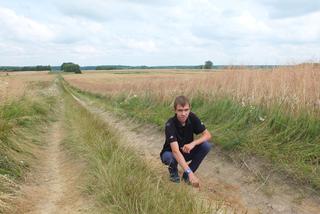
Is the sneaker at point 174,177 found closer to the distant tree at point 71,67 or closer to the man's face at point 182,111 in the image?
the man's face at point 182,111

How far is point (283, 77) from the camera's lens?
8.45 metres

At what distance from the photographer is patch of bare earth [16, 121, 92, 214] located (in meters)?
4.74

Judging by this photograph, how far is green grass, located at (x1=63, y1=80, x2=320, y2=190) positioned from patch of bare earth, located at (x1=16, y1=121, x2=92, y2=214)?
263 centimetres

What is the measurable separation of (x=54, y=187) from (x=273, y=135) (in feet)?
11.5

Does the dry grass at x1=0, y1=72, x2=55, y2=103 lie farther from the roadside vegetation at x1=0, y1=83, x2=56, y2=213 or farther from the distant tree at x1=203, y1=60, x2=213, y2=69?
the distant tree at x1=203, y1=60, x2=213, y2=69

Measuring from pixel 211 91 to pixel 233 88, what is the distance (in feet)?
3.25

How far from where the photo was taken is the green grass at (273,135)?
5.61 m

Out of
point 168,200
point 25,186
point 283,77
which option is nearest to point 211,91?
point 283,77

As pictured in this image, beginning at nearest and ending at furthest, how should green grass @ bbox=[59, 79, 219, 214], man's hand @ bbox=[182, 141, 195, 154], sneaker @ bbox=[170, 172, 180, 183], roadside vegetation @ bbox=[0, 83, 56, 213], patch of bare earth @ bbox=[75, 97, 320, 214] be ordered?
green grass @ bbox=[59, 79, 219, 214] < patch of bare earth @ bbox=[75, 97, 320, 214] < roadside vegetation @ bbox=[0, 83, 56, 213] < man's hand @ bbox=[182, 141, 195, 154] < sneaker @ bbox=[170, 172, 180, 183]

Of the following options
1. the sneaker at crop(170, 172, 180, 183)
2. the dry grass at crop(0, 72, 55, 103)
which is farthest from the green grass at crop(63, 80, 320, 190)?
the dry grass at crop(0, 72, 55, 103)

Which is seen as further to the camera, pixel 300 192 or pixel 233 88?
pixel 233 88

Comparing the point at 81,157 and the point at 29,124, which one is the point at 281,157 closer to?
the point at 81,157

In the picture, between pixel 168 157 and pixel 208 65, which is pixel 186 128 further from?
pixel 208 65

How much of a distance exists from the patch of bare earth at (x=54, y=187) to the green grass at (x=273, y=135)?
263 centimetres
